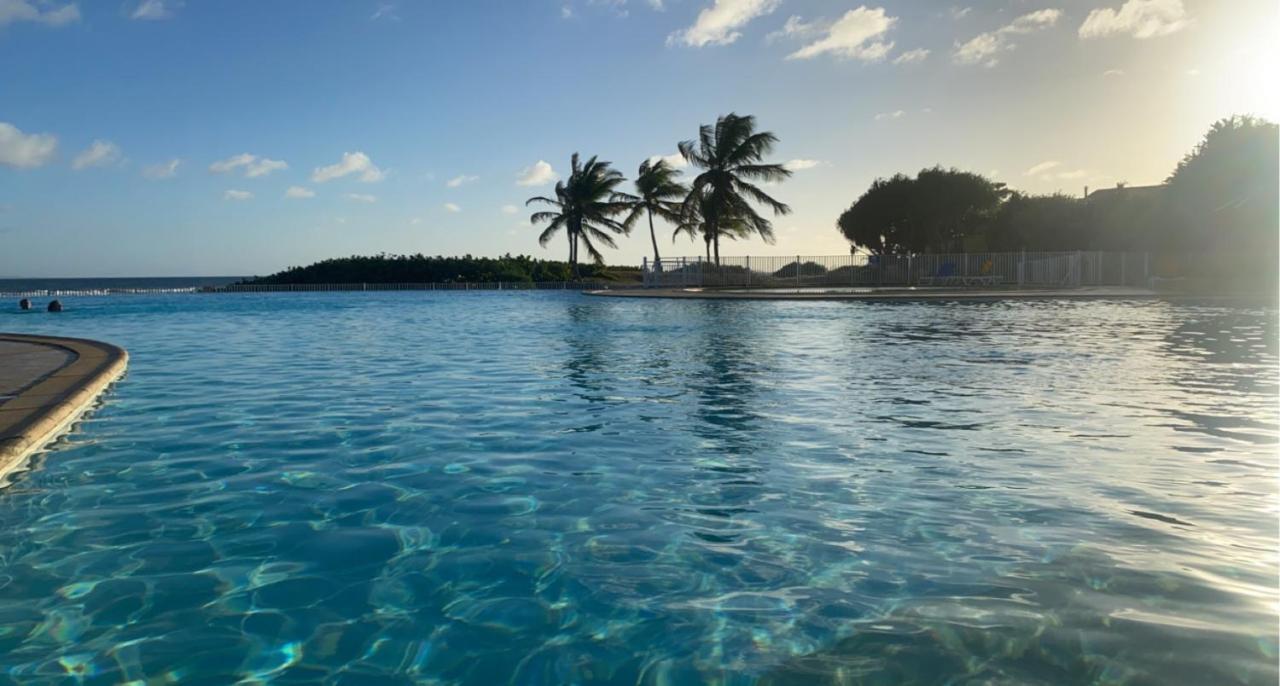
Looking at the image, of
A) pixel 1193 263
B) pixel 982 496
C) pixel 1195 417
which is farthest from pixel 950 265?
pixel 982 496

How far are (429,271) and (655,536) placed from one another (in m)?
53.8

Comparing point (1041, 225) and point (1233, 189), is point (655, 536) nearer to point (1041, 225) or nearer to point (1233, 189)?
point (1233, 189)

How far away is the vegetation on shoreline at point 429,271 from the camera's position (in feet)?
178

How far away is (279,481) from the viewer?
4.87 metres

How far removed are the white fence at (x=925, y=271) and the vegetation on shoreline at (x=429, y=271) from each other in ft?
52.5

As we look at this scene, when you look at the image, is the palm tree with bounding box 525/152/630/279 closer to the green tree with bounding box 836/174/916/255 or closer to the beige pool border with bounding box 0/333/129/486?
the green tree with bounding box 836/174/916/255

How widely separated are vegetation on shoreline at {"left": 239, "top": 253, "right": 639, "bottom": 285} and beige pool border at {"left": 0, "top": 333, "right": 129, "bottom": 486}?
43889 millimetres

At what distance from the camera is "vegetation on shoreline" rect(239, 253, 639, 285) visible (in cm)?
5425

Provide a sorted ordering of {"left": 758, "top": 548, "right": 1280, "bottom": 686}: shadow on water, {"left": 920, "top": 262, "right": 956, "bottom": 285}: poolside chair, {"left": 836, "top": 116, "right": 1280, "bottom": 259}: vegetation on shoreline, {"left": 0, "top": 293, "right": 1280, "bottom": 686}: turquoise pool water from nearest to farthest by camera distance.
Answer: {"left": 758, "top": 548, "right": 1280, "bottom": 686}: shadow on water, {"left": 0, "top": 293, "right": 1280, "bottom": 686}: turquoise pool water, {"left": 836, "top": 116, "right": 1280, "bottom": 259}: vegetation on shoreline, {"left": 920, "top": 262, "right": 956, "bottom": 285}: poolside chair

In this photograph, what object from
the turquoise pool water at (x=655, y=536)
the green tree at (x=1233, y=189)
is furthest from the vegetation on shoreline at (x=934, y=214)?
the turquoise pool water at (x=655, y=536)

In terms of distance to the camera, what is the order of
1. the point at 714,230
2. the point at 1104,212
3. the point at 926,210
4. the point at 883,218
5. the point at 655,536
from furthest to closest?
the point at 883,218, the point at 926,210, the point at 1104,212, the point at 714,230, the point at 655,536

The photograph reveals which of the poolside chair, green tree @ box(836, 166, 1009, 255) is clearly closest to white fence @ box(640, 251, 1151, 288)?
the poolside chair

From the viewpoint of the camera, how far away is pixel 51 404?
6.31 metres

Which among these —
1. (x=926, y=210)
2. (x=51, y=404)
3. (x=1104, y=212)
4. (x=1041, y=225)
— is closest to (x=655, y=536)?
(x=51, y=404)
